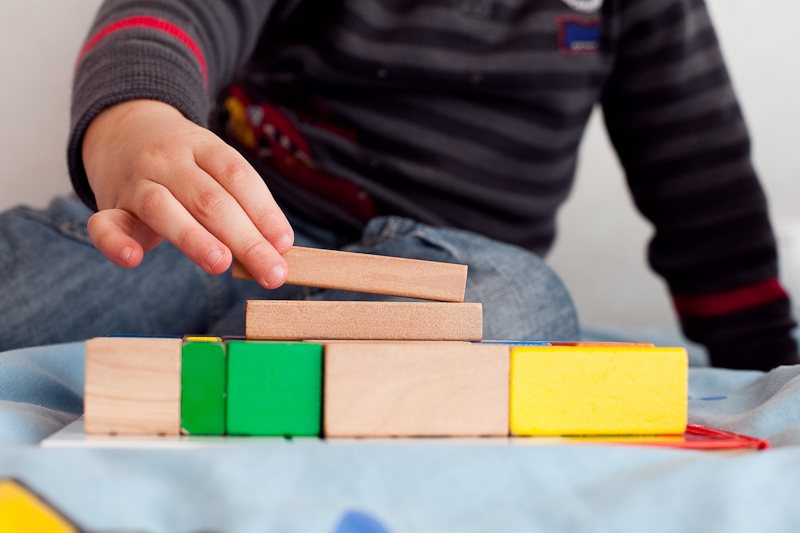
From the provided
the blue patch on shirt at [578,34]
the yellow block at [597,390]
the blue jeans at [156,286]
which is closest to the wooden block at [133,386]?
the yellow block at [597,390]

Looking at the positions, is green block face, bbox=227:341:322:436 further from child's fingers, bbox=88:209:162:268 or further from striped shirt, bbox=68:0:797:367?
striped shirt, bbox=68:0:797:367

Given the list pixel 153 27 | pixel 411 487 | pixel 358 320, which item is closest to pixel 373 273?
pixel 358 320

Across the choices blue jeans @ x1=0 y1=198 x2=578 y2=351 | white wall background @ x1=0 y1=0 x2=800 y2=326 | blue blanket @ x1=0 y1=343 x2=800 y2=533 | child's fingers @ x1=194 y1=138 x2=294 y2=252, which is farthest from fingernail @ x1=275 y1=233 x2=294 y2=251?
white wall background @ x1=0 y1=0 x2=800 y2=326

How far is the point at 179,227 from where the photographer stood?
0.36m

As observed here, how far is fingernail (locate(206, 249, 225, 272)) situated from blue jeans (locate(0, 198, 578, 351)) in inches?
9.3

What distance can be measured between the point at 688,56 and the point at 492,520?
2.62 feet

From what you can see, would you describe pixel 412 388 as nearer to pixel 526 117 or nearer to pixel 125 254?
pixel 125 254

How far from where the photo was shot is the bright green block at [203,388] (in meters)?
0.31

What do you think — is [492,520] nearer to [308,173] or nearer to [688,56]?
[308,173]

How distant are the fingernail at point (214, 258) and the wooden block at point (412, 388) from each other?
91 millimetres

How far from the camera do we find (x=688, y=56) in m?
0.85

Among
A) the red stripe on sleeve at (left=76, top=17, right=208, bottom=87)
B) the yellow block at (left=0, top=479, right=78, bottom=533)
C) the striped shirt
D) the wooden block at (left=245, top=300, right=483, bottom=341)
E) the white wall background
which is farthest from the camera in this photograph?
the white wall background

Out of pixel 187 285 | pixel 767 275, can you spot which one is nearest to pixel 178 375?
pixel 187 285

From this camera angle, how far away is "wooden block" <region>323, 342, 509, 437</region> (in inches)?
12.2
